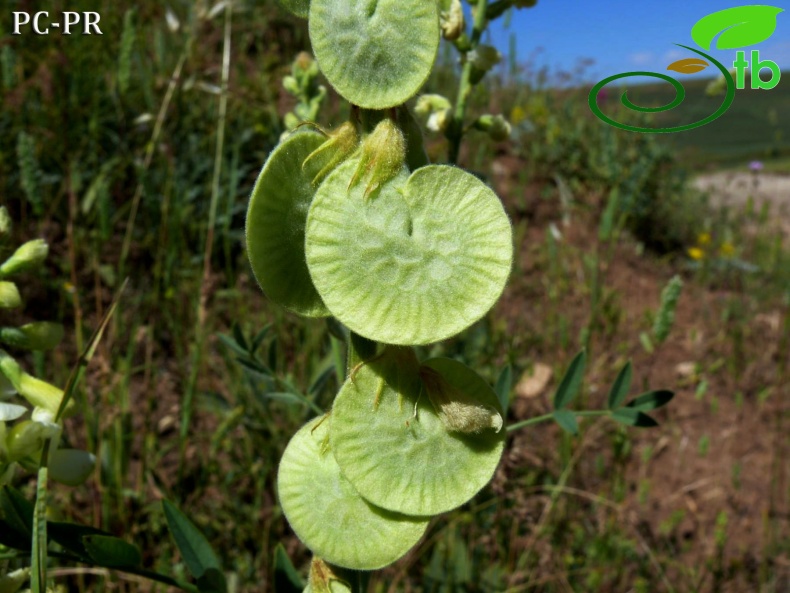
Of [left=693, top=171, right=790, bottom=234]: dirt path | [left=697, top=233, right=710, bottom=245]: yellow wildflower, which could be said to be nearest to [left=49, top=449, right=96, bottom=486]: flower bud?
[left=697, top=233, right=710, bottom=245]: yellow wildflower

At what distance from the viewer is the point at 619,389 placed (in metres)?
1.14

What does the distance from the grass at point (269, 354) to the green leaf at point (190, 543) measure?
0.95 ft

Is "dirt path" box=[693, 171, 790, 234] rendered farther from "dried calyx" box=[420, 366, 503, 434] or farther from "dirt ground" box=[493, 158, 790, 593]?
"dried calyx" box=[420, 366, 503, 434]

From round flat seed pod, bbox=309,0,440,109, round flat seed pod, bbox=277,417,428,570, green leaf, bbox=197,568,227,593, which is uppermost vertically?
round flat seed pod, bbox=309,0,440,109

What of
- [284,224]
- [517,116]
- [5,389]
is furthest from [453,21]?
[517,116]

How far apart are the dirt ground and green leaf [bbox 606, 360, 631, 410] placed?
617 mm

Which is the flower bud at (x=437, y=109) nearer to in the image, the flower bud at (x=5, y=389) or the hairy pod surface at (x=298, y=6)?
the hairy pod surface at (x=298, y=6)

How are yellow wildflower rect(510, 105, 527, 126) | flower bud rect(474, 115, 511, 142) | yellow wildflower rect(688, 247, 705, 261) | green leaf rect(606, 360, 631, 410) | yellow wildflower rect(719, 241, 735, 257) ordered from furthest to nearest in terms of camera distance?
yellow wildflower rect(510, 105, 527, 126)
yellow wildflower rect(719, 241, 735, 257)
yellow wildflower rect(688, 247, 705, 261)
flower bud rect(474, 115, 511, 142)
green leaf rect(606, 360, 631, 410)

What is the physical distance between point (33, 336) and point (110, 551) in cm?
25

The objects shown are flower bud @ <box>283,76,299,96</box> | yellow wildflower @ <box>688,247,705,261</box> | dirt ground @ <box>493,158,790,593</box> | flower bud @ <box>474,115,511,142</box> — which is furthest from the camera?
yellow wildflower @ <box>688,247,705,261</box>

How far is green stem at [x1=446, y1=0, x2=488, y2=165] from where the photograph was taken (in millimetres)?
1167

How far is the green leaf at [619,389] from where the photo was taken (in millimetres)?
1133

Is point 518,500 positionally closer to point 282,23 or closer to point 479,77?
point 479,77

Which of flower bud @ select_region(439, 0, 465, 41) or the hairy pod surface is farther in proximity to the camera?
flower bud @ select_region(439, 0, 465, 41)
